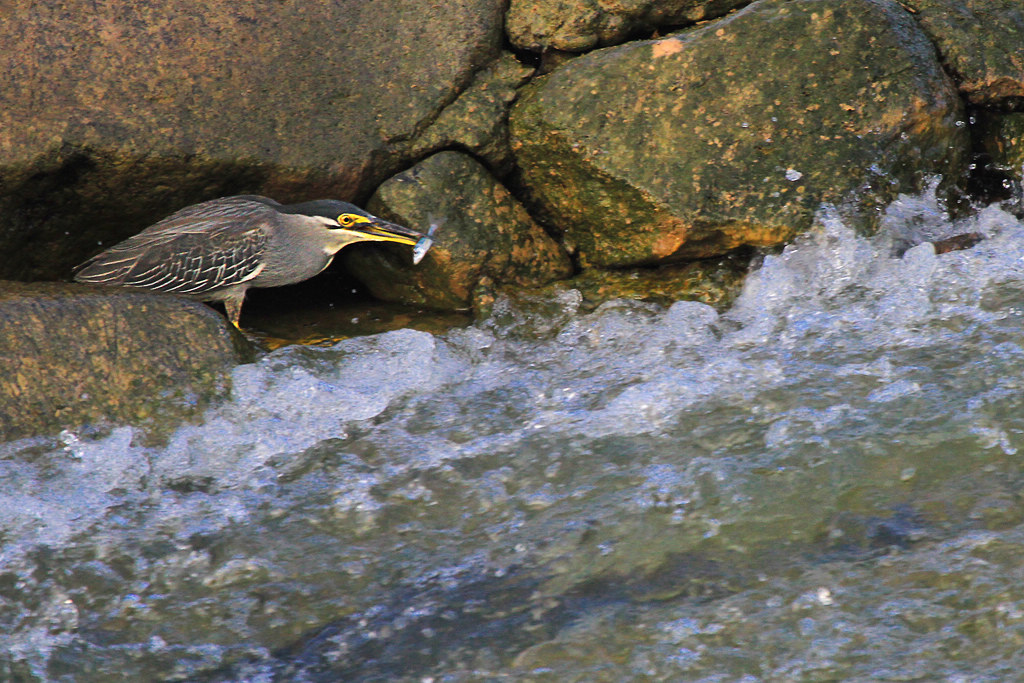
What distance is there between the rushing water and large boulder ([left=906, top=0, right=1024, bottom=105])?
24.1 inches

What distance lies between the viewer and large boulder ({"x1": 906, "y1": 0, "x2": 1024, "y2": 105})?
4.39m

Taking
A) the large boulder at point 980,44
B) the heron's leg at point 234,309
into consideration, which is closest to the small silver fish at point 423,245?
the heron's leg at point 234,309

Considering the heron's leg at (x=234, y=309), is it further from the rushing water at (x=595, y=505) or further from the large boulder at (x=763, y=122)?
the large boulder at (x=763, y=122)

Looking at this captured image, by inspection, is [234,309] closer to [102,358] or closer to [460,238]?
[102,358]

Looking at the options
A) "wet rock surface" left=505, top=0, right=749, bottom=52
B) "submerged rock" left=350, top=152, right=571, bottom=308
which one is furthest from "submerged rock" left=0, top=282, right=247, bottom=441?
"wet rock surface" left=505, top=0, right=749, bottom=52

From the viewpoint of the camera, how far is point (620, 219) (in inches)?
174

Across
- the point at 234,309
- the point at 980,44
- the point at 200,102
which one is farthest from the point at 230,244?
the point at 980,44

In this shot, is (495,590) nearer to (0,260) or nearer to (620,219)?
(620,219)

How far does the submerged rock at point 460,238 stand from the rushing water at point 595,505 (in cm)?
41

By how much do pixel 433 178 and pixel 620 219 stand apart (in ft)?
2.84

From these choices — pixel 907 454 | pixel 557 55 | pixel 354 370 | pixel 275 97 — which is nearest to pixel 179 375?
pixel 354 370

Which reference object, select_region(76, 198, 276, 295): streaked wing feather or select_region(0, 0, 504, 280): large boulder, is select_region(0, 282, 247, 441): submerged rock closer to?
select_region(76, 198, 276, 295): streaked wing feather

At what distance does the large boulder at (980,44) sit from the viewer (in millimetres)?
4395

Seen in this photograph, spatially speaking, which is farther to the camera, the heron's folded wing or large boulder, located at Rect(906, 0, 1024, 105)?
large boulder, located at Rect(906, 0, 1024, 105)
